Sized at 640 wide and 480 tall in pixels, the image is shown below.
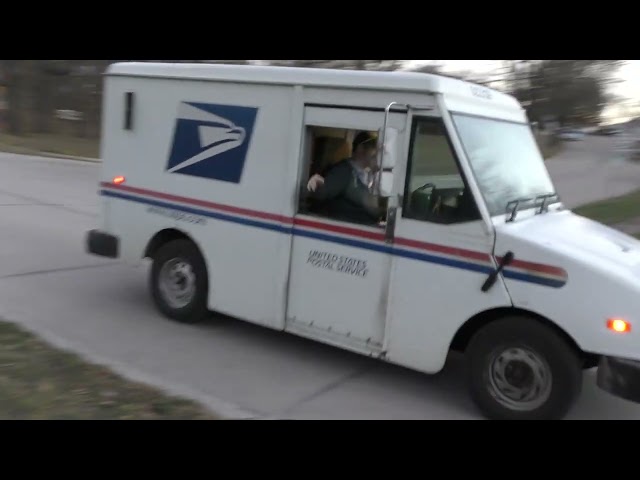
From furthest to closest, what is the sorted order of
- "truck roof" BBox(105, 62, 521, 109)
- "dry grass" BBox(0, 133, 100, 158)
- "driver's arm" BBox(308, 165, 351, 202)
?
"dry grass" BBox(0, 133, 100, 158), "driver's arm" BBox(308, 165, 351, 202), "truck roof" BBox(105, 62, 521, 109)

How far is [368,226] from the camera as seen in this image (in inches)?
197

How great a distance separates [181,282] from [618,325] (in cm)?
395

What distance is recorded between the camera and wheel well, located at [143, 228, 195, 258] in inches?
249

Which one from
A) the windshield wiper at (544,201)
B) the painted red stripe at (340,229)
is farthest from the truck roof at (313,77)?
the painted red stripe at (340,229)

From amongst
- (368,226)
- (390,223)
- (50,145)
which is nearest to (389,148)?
(390,223)

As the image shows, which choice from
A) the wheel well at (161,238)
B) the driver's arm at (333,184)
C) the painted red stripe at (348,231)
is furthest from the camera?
the wheel well at (161,238)

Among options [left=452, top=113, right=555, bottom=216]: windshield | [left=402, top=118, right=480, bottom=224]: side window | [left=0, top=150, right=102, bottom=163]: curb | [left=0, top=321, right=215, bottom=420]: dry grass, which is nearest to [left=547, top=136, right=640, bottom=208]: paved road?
[left=452, top=113, right=555, bottom=216]: windshield

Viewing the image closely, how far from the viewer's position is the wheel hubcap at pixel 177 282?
245 inches

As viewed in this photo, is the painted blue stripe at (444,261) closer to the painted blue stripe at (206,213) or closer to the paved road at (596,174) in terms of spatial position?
the painted blue stripe at (206,213)

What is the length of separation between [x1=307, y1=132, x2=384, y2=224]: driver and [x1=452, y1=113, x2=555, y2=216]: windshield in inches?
28.9

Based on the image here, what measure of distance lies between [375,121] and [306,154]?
27.8 inches

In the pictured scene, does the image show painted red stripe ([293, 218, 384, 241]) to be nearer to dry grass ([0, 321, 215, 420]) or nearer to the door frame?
the door frame

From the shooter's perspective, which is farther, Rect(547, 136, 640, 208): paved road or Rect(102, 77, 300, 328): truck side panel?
Rect(547, 136, 640, 208): paved road

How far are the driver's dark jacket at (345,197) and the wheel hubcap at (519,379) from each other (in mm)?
1402
